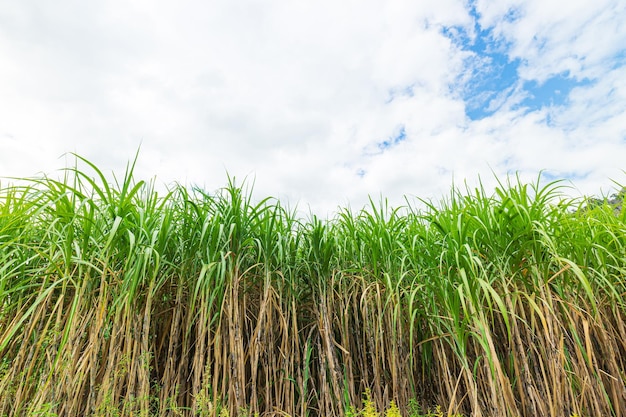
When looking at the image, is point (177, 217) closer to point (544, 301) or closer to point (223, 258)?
point (223, 258)

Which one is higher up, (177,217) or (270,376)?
(177,217)

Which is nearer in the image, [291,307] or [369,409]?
[369,409]

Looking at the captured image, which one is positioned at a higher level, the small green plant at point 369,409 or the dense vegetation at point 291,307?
the dense vegetation at point 291,307

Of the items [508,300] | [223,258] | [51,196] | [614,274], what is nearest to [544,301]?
[508,300]

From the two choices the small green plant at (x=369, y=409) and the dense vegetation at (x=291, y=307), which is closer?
the small green plant at (x=369, y=409)

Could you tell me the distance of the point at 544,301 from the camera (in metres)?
1.45

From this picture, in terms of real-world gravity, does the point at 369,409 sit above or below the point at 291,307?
below

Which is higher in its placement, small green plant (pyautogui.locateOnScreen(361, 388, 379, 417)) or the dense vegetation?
the dense vegetation

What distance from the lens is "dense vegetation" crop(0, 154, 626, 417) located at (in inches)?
54.7

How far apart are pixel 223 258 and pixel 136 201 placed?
2.02 feet

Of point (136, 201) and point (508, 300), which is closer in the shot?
point (508, 300)

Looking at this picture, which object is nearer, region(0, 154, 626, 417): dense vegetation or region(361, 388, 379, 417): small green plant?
region(361, 388, 379, 417): small green plant

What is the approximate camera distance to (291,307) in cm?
186

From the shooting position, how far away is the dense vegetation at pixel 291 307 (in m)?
1.39
